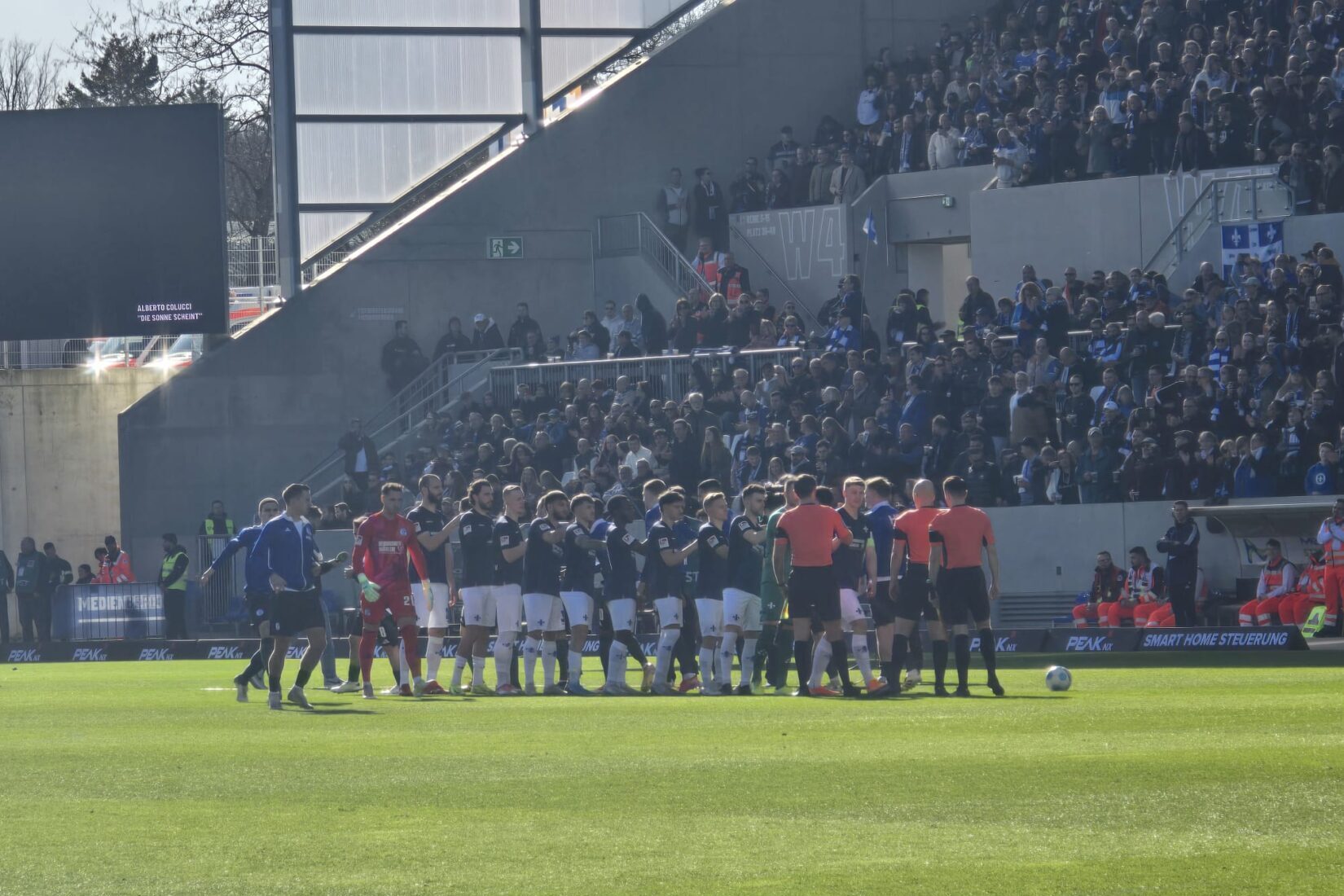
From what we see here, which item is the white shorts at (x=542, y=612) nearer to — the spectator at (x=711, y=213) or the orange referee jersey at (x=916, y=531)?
the orange referee jersey at (x=916, y=531)

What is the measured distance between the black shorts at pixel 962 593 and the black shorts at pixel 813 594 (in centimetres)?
93

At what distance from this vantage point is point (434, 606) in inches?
811

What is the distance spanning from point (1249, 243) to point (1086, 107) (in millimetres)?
4276

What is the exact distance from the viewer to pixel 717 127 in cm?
4116

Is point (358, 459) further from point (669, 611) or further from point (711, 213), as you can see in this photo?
point (669, 611)

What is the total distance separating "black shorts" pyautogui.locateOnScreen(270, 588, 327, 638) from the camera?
58.2 ft

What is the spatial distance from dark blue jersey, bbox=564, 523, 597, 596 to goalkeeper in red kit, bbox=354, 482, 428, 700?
1.44 meters

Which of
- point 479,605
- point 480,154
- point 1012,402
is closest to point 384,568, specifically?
point 479,605

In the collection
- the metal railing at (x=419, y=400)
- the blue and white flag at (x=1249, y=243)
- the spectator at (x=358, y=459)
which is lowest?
the spectator at (x=358, y=459)

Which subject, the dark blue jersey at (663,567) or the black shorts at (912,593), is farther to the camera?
the dark blue jersey at (663,567)

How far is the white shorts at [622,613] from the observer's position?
63.5 feet

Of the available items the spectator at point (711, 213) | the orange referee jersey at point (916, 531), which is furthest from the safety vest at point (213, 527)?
the orange referee jersey at point (916, 531)

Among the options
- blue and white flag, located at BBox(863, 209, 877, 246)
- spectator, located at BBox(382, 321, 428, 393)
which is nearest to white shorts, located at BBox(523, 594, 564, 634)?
blue and white flag, located at BBox(863, 209, 877, 246)

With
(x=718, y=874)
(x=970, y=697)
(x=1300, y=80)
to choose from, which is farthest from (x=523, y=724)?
(x=1300, y=80)
